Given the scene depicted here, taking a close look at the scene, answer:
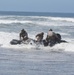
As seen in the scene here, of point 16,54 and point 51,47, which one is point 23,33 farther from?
point 16,54

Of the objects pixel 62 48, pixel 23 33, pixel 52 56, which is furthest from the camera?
pixel 23 33

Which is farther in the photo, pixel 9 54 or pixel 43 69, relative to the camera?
pixel 9 54

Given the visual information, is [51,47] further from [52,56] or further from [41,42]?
[52,56]

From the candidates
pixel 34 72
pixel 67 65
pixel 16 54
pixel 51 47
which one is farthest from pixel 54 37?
pixel 34 72

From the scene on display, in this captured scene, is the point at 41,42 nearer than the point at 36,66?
No

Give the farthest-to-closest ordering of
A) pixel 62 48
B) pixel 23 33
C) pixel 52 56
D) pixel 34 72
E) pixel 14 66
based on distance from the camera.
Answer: pixel 23 33 < pixel 62 48 < pixel 52 56 < pixel 14 66 < pixel 34 72

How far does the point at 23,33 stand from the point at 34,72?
1083 cm

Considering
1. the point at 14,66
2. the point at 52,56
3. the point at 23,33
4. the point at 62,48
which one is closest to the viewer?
the point at 14,66

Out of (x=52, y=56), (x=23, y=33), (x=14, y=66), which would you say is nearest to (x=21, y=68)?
(x=14, y=66)

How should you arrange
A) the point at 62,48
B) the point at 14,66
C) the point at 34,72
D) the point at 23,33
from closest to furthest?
1. the point at 34,72
2. the point at 14,66
3. the point at 62,48
4. the point at 23,33

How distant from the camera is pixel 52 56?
2142cm

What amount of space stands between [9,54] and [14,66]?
14.1ft

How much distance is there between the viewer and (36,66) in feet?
58.5

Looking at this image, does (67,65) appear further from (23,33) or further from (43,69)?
(23,33)
